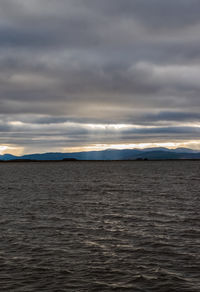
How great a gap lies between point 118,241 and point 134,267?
5.93 m

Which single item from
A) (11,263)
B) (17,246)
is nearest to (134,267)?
(11,263)

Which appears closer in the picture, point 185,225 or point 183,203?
point 185,225

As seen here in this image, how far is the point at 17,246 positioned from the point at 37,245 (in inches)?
56.4

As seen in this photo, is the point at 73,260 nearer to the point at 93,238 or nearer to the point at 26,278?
the point at 26,278

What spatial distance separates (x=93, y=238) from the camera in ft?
84.8

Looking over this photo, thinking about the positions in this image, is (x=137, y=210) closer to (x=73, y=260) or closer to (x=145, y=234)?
(x=145, y=234)

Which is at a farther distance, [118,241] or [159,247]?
[118,241]

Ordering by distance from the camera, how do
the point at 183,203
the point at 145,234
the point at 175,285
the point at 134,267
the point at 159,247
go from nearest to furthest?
the point at 175,285 → the point at 134,267 → the point at 159,247 → the point at 145,234 → the point at 183,203

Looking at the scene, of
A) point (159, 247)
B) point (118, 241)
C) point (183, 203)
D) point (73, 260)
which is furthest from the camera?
point (183, 203)

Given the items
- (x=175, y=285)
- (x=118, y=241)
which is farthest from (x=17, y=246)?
(x=175, y=285)

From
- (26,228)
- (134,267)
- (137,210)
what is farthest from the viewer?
(137,210)

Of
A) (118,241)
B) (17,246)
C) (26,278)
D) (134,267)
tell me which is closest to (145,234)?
(118,241)

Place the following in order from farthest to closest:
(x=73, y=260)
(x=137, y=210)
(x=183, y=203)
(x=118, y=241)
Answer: (x=183, y=203), (x=137, y=210), (x=118, y=241), (x=73, y=260)

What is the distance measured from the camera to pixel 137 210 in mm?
39812
